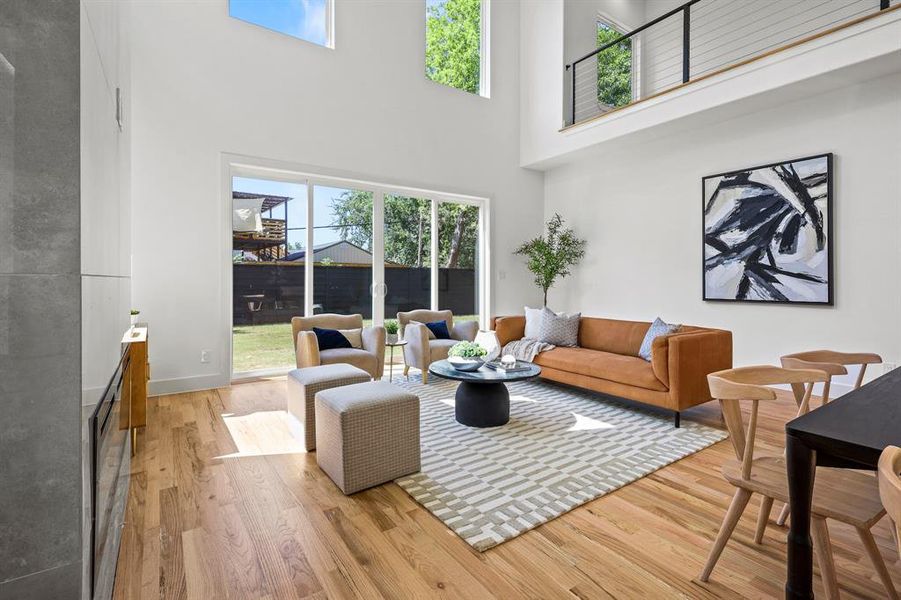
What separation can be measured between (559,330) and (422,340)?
1429 millimetres

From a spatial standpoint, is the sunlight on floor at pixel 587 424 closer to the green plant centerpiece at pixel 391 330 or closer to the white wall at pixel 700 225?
the green plant centerpiece at pixel 391 330

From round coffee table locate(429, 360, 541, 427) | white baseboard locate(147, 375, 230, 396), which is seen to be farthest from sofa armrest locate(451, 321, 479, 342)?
white baseboard locate(147, 375, 230, 396)

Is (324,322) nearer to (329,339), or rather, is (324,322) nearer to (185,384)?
(329,339)

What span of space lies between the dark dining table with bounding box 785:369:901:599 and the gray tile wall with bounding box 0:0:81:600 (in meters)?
1.75

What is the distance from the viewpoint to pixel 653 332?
3891mm

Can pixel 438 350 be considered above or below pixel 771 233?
below

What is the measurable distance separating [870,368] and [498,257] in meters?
4.28

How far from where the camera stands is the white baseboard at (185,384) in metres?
4.12

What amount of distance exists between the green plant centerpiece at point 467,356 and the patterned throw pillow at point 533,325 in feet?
4.59

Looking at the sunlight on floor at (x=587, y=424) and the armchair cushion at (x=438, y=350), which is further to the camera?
the armchair cushion at (x=438, y=350)

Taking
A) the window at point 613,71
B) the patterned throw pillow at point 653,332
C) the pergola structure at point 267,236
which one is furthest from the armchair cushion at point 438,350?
the window at point 613,71

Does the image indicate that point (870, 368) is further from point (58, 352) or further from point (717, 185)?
point (58, 352)

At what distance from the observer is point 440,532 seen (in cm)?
190

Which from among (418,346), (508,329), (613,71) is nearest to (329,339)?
(418,346)
